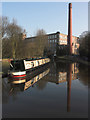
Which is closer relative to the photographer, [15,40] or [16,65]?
[16,65]

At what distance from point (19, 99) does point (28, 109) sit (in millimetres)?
1592

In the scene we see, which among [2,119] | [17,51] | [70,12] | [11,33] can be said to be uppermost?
[70,12]

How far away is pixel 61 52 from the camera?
55.8m

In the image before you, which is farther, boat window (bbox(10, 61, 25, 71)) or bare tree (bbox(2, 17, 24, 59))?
bare tree (bbox(2, 17, 24, 59))

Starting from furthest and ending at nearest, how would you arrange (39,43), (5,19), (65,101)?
(39,43) → (5,19) → (65,101)

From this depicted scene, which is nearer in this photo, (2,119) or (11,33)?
(2,119)

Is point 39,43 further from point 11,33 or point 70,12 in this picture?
point 70,12

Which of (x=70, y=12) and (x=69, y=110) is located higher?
(x=70, y=12)

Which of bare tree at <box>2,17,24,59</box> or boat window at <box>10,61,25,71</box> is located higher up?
bare tree at <box>2,17,24,59</box>

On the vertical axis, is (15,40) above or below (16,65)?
above

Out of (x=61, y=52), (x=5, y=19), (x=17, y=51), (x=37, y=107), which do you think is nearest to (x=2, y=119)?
(x=37, y=107)

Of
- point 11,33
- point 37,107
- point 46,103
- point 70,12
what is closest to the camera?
point 37,107

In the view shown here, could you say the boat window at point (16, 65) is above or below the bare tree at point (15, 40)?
below

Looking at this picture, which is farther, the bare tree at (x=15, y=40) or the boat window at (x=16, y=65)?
the bare tree at (x=15, y=40)
